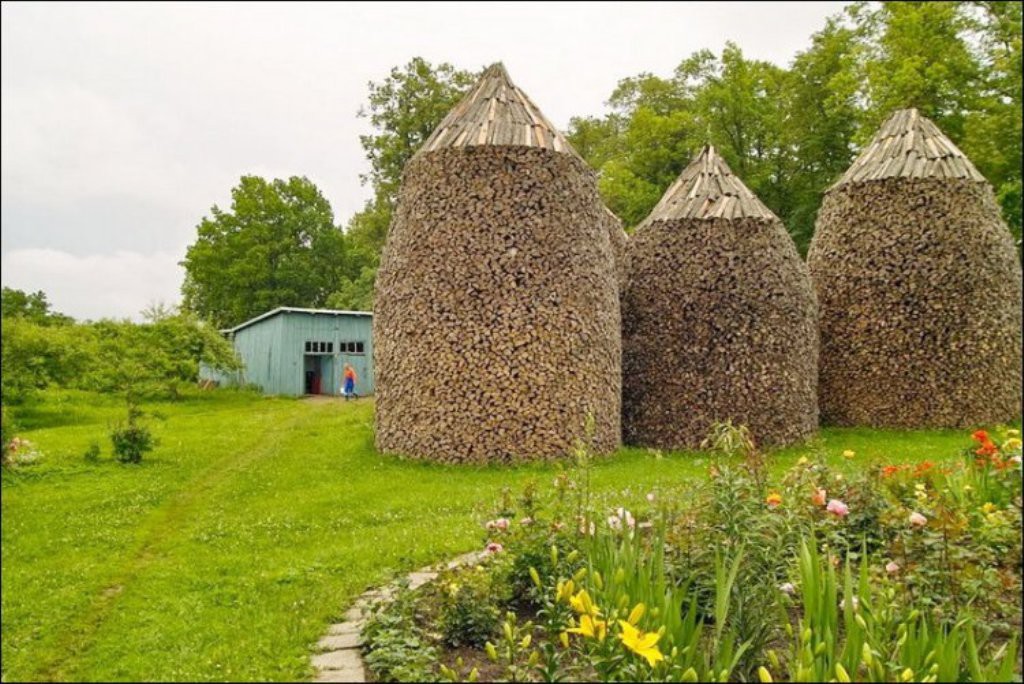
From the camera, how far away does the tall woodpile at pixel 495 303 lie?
9531 millimetres

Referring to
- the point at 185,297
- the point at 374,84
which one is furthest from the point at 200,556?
the point at 374,84

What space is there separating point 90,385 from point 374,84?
2082 centimetres

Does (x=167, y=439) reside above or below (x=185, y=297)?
below

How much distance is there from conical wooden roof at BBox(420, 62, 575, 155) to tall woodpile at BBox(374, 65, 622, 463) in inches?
1.0

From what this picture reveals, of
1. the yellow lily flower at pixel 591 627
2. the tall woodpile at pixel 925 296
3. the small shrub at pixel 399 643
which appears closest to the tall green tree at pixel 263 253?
the small shrub at pixel 399 643

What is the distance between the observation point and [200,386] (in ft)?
41.6

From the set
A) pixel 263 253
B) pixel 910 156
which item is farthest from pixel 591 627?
pixel 910 156

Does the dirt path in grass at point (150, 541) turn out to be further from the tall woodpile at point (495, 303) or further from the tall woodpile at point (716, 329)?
the tall woodpile at point (716, 329)

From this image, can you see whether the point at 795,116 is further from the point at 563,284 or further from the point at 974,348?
the point at 563,284

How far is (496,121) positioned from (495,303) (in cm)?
275

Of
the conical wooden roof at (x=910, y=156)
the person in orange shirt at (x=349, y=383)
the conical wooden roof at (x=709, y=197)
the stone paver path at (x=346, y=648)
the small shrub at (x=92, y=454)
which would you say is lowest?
the stone paver path at (x=346, y=648)

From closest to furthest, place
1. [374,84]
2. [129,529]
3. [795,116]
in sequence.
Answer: [129,529], [795,116], [374,84]

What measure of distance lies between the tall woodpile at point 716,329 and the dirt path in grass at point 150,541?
598 centimetres

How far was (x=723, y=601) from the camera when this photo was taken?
3072mm
